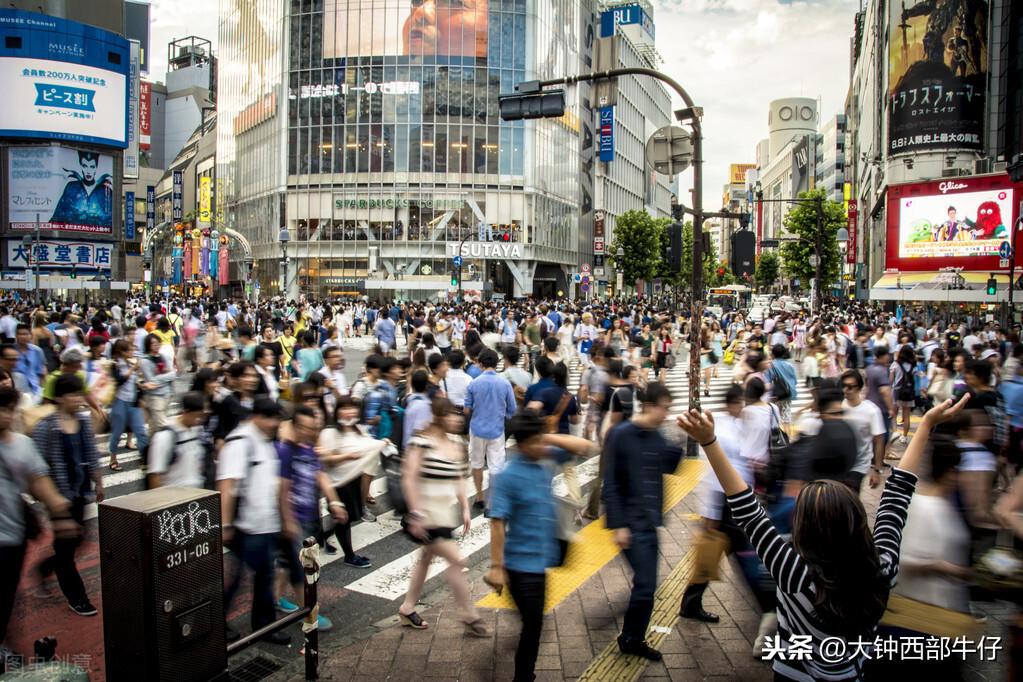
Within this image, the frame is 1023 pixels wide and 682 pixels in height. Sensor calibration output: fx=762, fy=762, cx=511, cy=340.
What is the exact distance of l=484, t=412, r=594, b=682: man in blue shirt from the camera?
14.5ft

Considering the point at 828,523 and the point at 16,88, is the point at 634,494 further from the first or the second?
the point at 16,88

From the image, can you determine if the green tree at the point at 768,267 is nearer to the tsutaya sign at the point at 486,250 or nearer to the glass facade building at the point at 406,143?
the glass facade building at the point at 406,143

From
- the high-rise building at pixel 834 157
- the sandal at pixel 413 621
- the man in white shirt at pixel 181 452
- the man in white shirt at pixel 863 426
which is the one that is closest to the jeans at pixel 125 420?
the man in white shirt at pixel 181 452

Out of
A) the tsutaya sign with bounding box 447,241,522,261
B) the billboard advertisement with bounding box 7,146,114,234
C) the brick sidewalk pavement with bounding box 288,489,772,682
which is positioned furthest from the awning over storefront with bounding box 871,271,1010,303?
the billboard advertisement with bounding box 7,146,114,234

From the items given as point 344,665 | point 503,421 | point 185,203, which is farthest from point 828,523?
point 185,203

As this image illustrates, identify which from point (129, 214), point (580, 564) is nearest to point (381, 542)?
point (580, 564)

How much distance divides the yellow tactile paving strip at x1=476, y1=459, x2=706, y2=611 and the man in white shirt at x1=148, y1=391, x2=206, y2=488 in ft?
8.07

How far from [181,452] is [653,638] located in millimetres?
3699

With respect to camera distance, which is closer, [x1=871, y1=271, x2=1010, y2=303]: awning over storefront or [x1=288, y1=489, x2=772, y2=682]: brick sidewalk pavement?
[x1=288, y1=489, x2=772, y2=682]: brick sidewalk pavement

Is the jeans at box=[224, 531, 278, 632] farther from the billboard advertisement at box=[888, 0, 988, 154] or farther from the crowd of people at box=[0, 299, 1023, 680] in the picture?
the billboard advertisement at box=[888, 0, 988, 154]

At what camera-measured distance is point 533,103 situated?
34.2ft

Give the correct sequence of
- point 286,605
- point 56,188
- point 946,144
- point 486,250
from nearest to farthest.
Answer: point 286,605 → point 946,144 → point 486,250 → point 56,188

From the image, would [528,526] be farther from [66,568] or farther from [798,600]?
[66,568]

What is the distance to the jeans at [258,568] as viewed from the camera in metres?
5.16
